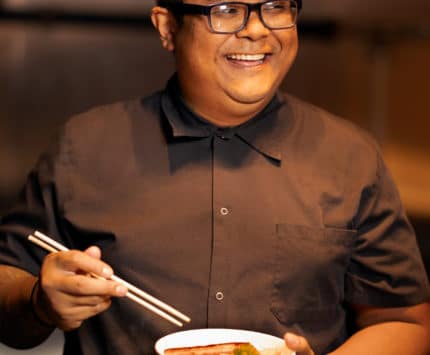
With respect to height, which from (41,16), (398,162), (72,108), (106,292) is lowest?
(398,162)

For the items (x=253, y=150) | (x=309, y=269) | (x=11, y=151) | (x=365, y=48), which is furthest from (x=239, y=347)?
(x=365, y=48)

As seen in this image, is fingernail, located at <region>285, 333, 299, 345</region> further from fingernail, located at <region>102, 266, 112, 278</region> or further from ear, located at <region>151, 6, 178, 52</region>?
ear, located at <region>151, 6, 178, 52</region>

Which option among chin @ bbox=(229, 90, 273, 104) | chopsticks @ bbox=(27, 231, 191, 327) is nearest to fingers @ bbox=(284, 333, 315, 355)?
chopsticks @ bbox=(27, 231, 191, 327)

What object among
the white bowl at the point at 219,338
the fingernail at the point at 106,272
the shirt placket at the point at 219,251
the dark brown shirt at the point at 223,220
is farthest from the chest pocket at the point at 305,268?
the fingernail at the point at 106,272

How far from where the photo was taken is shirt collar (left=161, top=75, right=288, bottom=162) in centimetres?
197

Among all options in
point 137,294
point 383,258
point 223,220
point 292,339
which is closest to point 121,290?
point 137,294

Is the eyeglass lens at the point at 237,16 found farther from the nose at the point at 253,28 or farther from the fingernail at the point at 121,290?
the fingernail at the point at 121,290

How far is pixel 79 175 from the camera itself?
6.48 feet

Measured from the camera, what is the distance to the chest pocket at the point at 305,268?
6.25 ft

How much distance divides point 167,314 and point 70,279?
0.27m

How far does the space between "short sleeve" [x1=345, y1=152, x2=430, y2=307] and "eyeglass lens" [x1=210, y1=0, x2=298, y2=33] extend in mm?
418

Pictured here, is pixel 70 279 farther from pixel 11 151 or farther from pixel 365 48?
pixel 365 48

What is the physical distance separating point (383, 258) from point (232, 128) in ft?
1.39

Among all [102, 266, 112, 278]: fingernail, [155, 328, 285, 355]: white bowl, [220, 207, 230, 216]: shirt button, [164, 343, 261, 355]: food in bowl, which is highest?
Result: [102, 266, 112, 278]: fingernail
